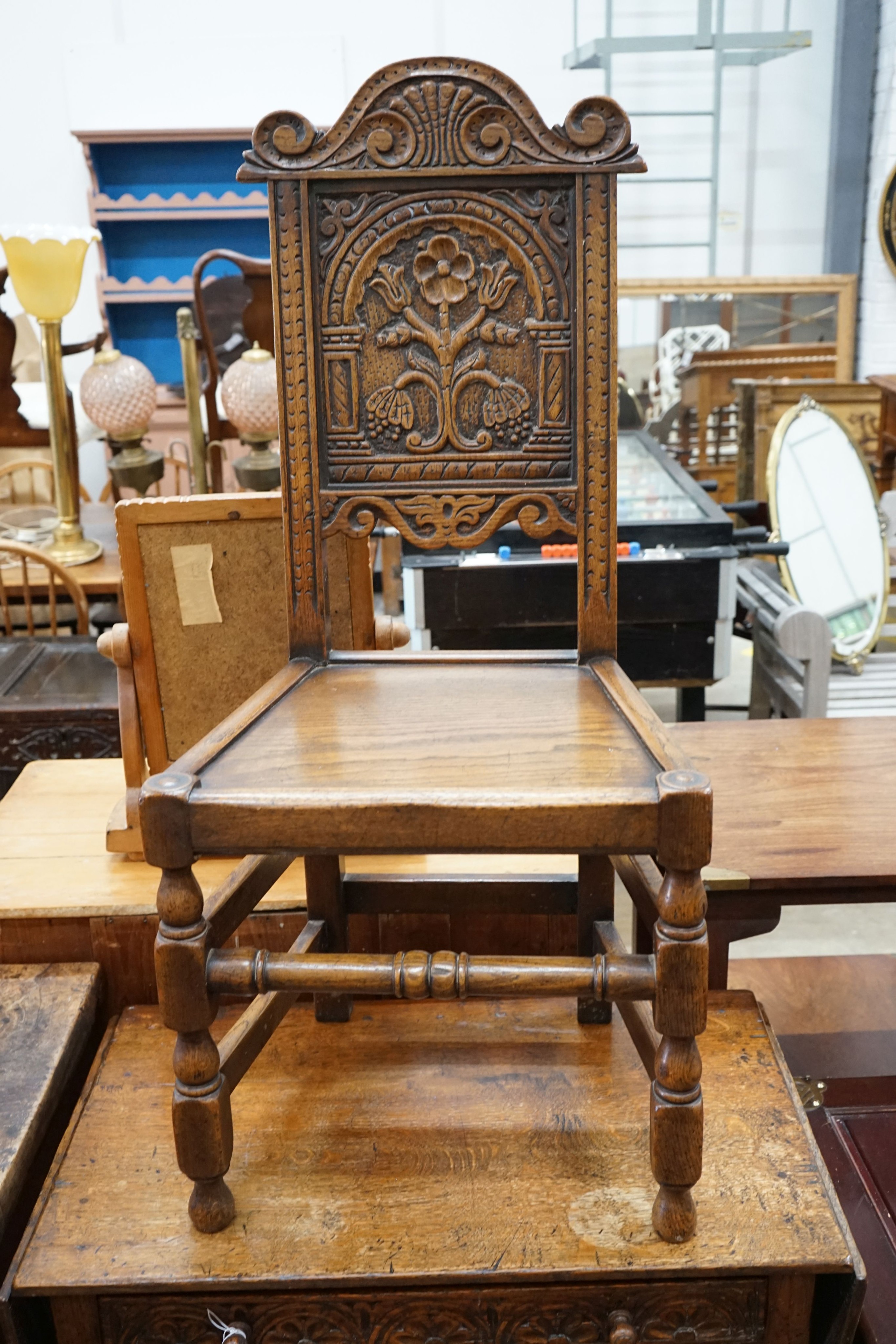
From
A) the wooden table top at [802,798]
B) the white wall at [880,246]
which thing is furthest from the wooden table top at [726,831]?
the white wall at [880,246]

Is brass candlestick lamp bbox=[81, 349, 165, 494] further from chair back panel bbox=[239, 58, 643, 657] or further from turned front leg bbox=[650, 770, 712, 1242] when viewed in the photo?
turned front leg bbox=[650, 770, 712, 1242]

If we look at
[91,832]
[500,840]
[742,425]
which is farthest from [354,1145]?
[742,425]

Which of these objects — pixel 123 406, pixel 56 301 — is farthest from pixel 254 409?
pixel 56 301

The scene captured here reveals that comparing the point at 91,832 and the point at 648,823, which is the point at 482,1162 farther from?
the point at 91,832

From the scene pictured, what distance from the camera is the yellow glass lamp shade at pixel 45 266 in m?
2.72

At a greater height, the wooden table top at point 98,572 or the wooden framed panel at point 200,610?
the wooden framed panel at point 200,610

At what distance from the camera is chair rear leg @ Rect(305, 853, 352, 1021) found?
1.39 m

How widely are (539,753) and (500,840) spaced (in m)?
0.13

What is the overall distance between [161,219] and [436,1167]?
4.99 meters

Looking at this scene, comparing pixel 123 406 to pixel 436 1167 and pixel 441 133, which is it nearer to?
pixel 441 133

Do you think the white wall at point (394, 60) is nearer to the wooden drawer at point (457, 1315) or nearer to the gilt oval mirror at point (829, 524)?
the gilt oval mirror at point (829, 524)

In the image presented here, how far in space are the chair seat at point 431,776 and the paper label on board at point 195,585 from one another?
287 millimetres

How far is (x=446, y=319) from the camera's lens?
4.55 feet

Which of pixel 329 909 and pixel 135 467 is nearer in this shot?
pixel 329 909
